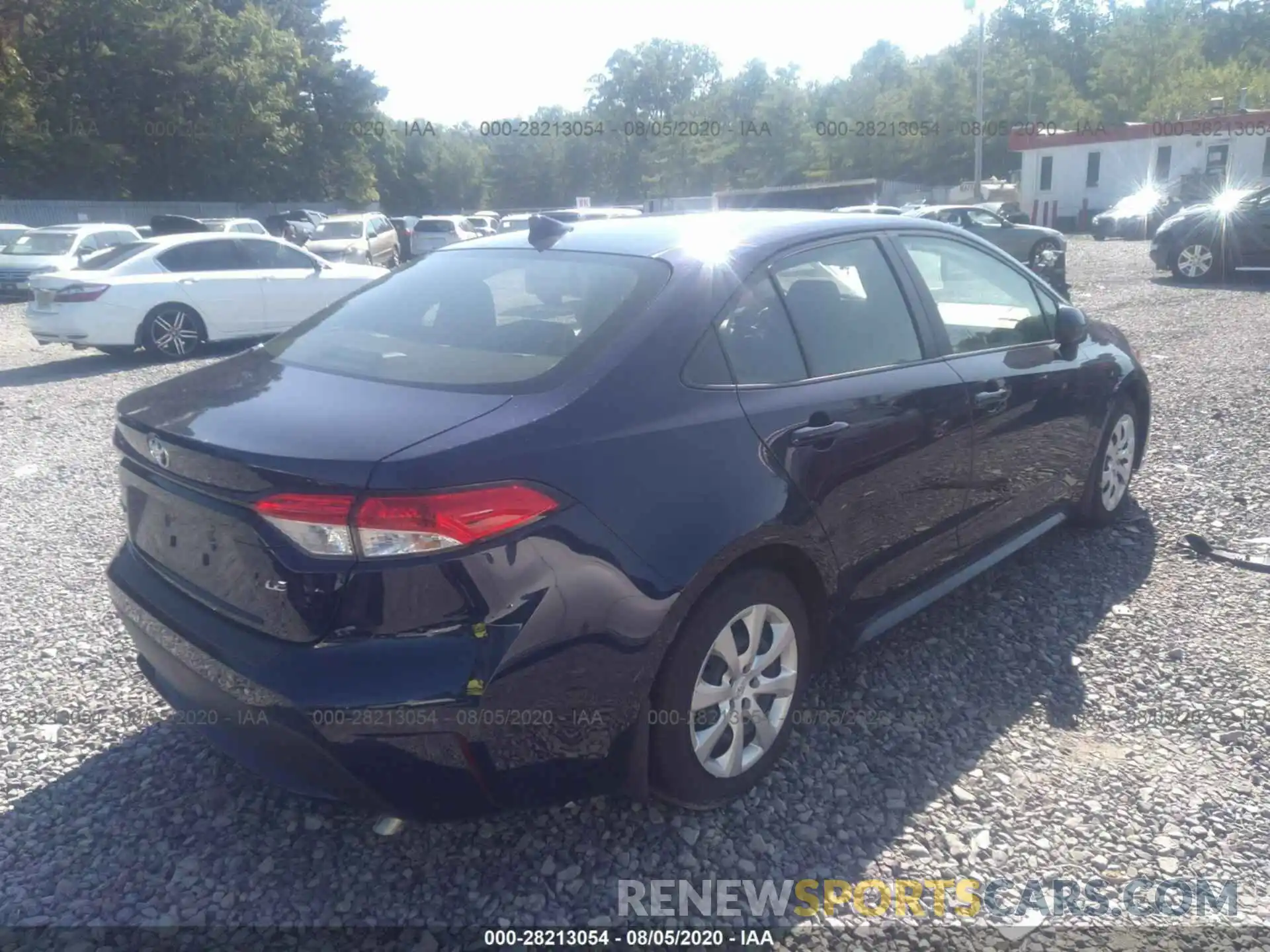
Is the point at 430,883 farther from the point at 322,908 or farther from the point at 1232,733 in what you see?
the point at 1232,733

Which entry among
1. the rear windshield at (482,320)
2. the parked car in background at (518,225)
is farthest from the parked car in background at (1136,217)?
the rear windshield at (482,320)

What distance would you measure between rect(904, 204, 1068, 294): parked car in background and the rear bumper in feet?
46.5

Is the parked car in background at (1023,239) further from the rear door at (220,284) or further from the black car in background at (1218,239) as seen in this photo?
the rear door at (220,284)

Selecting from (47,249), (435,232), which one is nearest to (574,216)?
(47,249)

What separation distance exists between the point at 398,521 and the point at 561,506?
0.38 metres

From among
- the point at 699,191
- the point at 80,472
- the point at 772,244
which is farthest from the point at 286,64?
the point at 772,244

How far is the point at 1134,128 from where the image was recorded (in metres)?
35.8

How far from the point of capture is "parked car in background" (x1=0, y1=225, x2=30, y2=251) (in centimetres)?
1930

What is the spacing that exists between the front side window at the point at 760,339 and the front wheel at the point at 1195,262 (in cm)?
1570

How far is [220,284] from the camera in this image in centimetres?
1179

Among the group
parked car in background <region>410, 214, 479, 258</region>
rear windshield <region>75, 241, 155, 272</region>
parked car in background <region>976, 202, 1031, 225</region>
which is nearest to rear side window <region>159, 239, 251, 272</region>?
rear windshield <region>75, 241, 155, 272</region>

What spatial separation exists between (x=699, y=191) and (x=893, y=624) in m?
68.7

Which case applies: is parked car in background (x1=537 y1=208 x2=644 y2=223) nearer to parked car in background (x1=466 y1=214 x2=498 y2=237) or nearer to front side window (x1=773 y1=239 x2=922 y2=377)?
front side window (x1=773 y1=239 x2=922 y2=377)

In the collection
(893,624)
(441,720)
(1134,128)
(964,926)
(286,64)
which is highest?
(286,64)
